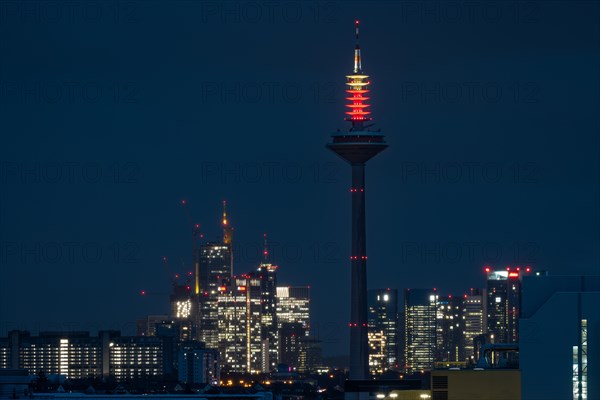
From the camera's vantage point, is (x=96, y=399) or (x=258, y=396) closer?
(x=96, y=399)

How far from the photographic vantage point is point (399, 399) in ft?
301

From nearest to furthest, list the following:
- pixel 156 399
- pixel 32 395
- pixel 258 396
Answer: pixel 32 395, pixel 156 399, pixel 258 396

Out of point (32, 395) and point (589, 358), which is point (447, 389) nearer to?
point (589, 358)

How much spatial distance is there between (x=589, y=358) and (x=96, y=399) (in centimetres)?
2138

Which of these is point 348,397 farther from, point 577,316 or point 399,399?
point 577,316

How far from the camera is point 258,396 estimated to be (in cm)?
10231

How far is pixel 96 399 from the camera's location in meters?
94.6

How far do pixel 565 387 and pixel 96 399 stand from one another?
20.3 m

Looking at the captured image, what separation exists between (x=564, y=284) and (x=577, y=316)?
418cm

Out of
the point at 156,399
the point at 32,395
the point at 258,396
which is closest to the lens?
the point at 32,395

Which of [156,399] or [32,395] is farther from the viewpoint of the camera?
[156,399]

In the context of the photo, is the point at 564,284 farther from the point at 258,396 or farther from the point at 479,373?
the point at 258,396

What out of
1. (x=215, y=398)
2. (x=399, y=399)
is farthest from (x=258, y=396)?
(x=399, y=399)

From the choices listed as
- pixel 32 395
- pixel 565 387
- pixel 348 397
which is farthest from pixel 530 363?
pixel 32 395
